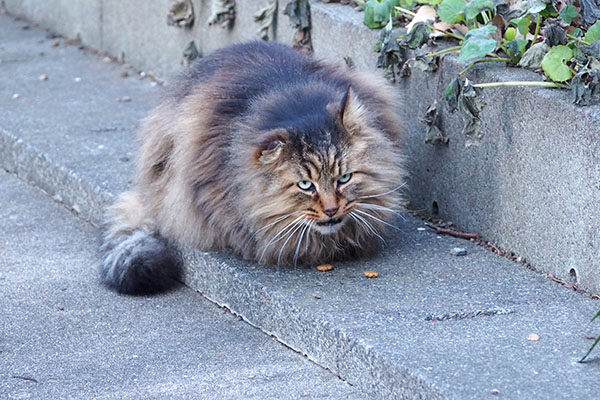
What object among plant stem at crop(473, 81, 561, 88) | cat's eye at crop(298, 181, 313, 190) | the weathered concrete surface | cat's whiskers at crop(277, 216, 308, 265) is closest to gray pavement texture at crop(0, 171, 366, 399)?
cat's whiskers at crop(277, 216, 308, 265)

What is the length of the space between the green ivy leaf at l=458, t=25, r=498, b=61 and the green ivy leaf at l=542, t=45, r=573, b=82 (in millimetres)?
225

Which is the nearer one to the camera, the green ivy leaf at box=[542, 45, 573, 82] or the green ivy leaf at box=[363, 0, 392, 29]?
the green ivy leaf at box=[542, 45, 573, 82]

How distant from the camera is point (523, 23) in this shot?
12.9 feet

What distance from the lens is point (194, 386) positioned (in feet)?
10.9

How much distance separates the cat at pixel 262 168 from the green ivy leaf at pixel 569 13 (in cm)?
78

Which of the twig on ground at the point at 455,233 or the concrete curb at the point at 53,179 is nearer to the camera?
the twig on ground at the point at 455,233

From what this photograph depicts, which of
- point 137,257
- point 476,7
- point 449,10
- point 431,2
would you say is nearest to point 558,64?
point 476,7

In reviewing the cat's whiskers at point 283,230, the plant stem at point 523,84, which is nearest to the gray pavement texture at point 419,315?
the cat's whiskers at point 283,230

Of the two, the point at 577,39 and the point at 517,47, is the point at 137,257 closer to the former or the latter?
the point at 517,47

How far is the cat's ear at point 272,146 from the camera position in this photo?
3.57 metres

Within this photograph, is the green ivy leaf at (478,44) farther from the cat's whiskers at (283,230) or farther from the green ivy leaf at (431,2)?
the cat's whiskers at (283,230)

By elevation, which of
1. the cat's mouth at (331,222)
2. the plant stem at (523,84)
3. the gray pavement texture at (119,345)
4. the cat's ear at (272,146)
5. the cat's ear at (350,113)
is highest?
the plant stem at (523,84)

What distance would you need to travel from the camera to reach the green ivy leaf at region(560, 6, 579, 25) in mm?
3789

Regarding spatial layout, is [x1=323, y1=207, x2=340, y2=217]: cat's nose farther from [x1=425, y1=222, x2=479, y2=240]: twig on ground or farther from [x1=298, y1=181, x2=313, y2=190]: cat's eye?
[x1=425, y1=222, x2=479, y2=240]: twig on ground
